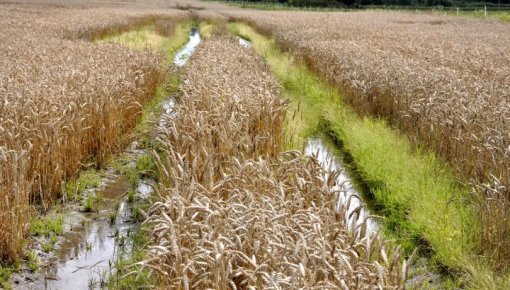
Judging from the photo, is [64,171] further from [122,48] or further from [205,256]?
[122,48]

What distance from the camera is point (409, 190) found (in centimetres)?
800

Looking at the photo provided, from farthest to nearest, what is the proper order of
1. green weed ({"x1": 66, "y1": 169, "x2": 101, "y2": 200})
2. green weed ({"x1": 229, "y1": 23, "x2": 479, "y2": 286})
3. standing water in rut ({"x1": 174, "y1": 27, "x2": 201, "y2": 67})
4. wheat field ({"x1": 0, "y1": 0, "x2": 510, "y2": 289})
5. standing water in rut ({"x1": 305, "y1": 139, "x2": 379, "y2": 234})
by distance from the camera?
standing water in rut ({"x1": 174, "y1": 27, "x2": 201, "y2": 67}), green weed ({"x1": 66, "y1": 169, "x2": 101, "y2": 200}), standing water in rut ({"x1": 305, "y1": 139, "x2": 379, "y2": 234}), green weed ({"x1": 229, "y1": 23, "x2": 479, "y2": 286}), wheat field ({"x1": 0, "y1": 0, "x2": 510, "y2": 289})

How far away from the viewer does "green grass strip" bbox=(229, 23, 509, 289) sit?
6191 mm

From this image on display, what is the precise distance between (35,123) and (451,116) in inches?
240

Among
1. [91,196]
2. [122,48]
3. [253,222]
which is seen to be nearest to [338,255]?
[253,222]

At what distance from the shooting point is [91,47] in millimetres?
17922

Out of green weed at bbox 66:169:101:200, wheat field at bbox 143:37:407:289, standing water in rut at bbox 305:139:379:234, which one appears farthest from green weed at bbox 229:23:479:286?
green weed at bbox 66:169:101:200

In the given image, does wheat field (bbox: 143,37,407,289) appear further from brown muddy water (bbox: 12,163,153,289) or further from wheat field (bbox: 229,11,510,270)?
wheat field (bbox: 229,11,510,270)

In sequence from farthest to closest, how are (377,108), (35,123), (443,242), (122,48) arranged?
1. (122,48)
2. (377,108)
3. (35,123)
4. (443,242)

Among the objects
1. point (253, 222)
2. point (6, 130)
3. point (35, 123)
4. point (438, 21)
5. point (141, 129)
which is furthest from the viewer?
point (438, 21)

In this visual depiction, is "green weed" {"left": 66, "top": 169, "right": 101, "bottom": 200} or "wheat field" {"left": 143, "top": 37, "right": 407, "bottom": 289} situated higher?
"wheat field" {"left": 143, "top": 37, "right": 407, "bottom": 289}

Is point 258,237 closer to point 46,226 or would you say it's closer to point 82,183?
point 46,226

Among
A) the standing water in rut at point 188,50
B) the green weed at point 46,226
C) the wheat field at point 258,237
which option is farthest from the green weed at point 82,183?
the standing water in rut at point 188,50

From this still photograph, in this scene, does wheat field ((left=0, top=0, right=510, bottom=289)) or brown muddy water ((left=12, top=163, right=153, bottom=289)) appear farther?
brown muddy water ((left=12, top=163, right=153, bottom=289))
